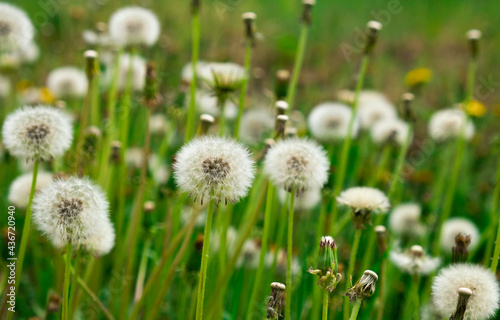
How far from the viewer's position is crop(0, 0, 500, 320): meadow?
1.49 metres

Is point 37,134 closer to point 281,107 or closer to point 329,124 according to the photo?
point 281,107

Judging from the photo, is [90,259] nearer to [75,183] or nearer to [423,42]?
[75,183]

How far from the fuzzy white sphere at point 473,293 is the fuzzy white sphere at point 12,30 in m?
1.86

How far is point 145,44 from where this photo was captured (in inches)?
102

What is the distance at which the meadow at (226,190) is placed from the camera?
1492 mm

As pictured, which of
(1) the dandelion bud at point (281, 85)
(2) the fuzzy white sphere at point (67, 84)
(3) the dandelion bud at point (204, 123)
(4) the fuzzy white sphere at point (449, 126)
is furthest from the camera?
(2) the fuzzy white sphere at point (67, 84)

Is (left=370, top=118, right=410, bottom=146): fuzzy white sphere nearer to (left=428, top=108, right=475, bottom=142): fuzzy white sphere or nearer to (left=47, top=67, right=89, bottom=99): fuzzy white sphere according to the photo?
(left=428, top=108, right=475, bottom=142): fuzzy white sphere

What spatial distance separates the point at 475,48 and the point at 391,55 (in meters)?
4.32

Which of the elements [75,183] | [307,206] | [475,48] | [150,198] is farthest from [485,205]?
[75,183]

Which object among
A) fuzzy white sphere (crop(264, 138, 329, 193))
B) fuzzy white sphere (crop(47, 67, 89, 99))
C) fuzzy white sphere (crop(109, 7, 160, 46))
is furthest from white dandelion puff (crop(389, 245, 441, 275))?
fuzzy white sphere (crop(47, 67, 89, 99))

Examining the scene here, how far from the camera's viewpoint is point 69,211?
4.65 ft

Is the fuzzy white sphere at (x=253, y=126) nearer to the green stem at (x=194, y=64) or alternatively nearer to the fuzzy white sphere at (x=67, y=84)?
the green stem at (x=194, y=64)

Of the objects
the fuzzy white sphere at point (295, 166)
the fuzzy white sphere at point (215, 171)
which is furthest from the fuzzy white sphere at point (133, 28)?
the fuzzy white sphere at point (215, 171)

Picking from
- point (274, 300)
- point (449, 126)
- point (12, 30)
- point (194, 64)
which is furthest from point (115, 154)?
point (449, 126)
